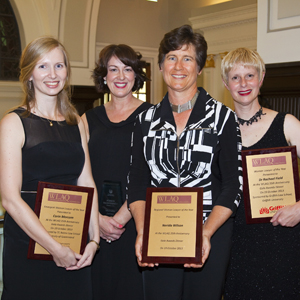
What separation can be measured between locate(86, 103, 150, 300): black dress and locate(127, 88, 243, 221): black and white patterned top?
508 millimetres

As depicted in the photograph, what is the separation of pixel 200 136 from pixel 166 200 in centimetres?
35

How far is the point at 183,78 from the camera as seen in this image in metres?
1.89

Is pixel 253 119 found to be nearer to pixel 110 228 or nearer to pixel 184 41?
pixel 184 41

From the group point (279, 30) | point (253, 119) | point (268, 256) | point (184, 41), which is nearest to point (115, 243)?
point (268, 256)

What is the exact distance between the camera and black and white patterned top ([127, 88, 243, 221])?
A: 5.88 ft

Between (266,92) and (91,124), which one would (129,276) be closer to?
(91,124)

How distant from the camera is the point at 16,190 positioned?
5.82 feet

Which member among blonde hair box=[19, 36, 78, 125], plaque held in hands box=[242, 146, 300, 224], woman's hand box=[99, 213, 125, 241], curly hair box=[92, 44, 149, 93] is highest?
curly hair box=[92, 44, 149, 93]

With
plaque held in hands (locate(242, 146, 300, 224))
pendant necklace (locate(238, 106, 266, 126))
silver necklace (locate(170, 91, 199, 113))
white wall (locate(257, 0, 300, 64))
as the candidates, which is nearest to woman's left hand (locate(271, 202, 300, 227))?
plaque held in hands (locate(242, 146, 300, 224))

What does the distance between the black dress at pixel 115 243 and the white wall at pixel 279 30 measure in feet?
5.12

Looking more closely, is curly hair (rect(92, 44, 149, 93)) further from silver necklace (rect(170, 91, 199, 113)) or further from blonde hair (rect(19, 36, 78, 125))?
silver necklace (rect(170, 91, 199, 113))

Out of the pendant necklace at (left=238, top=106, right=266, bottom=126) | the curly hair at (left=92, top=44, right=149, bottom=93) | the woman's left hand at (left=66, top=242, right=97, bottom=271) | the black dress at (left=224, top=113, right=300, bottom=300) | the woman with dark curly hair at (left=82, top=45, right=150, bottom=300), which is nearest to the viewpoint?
the woman's left hand at (left=66, top=242, right=97, bottom=271)

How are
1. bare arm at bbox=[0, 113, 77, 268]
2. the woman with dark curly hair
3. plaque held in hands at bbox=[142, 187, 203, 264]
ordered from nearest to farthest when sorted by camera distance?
plaque held in hands at bbox=[142, 187, 203, 264] → bare arm at bbox=[0, 113, 77, 268] → the woman with dark curly hair

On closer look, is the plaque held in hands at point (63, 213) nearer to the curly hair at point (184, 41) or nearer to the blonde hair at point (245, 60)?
the curly hair at point (184, 41)
